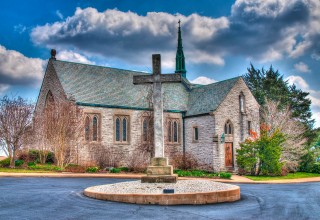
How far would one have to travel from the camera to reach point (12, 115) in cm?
2736

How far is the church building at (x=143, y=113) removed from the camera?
3116 centimetres

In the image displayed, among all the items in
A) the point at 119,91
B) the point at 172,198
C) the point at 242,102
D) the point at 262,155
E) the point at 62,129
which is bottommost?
the point at 172,198

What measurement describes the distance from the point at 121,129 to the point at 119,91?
13.2ft

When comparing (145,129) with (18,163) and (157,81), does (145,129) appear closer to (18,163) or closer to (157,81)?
(18,163)

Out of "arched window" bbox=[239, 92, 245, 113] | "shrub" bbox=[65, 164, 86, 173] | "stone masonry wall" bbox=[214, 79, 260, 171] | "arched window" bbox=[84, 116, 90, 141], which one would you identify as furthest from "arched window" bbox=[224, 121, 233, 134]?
"shrub" bbox=[65, 164, 86, 173]

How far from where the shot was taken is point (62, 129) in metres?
27.4

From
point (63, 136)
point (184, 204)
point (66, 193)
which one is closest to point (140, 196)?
point (184, 204)

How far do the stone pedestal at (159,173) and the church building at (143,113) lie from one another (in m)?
15.0

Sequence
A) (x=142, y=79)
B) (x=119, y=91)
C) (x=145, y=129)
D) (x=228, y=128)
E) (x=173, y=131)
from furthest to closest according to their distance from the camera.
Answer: (x=173, y=131) → (x=119, y=91) → (x=145, y=129) → (x=228, y=128) → (x=142, y=79)

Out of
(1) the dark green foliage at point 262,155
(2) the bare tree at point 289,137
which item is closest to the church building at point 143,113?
(1) the dark green foliage at point 262,155

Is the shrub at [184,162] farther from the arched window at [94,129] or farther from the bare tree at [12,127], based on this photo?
the bare tree at [12,127]

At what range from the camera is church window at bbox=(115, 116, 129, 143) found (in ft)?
106

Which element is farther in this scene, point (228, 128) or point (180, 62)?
point (180, 62)

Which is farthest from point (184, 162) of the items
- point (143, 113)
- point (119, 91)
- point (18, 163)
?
point (18, 163)
